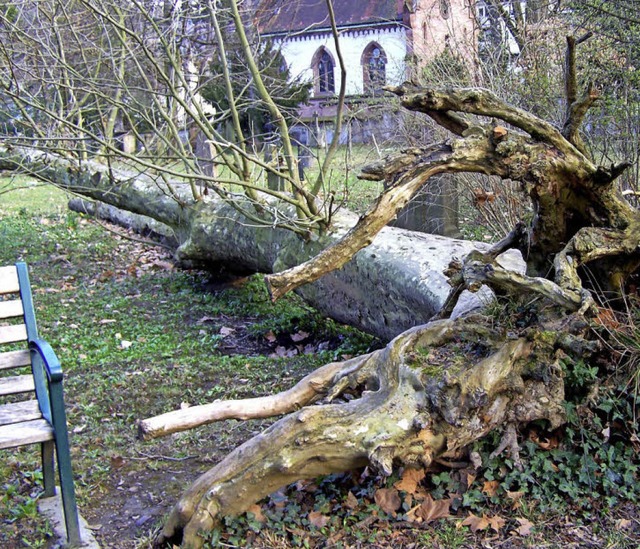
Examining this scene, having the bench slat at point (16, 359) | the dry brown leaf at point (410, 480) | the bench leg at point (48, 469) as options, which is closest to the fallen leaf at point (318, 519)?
the dry brown leaf at point (410, 480)

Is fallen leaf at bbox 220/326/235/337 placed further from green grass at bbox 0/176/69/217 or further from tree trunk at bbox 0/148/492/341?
green grass at bbox 0/176/69/217

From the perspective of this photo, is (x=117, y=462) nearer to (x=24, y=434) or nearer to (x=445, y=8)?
(x=24, y=434)

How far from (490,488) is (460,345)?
0.75 m

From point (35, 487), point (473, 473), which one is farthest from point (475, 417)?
point (35, 487)

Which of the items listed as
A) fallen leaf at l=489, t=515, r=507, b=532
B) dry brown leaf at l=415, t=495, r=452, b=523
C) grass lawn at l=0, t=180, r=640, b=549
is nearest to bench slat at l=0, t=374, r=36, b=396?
grass lawn at l=0, t=180, r=640, b=549

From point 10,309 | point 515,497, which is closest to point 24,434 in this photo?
point 10,309

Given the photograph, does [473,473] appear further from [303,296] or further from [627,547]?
[303,296]

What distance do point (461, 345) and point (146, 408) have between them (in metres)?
2.53

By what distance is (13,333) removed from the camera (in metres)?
4.17

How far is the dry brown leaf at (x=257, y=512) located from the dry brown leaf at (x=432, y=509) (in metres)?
0.75

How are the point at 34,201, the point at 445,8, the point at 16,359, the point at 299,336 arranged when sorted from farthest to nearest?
the point at 34,201
the point at 445,8
the point at 299,336
the point at 16,359

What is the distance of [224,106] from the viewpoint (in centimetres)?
1711

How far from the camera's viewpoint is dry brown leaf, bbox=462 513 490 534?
11.3 feet

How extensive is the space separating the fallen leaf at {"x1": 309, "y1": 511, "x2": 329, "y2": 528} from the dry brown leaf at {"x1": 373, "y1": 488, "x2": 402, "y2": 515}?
27 centimetres
